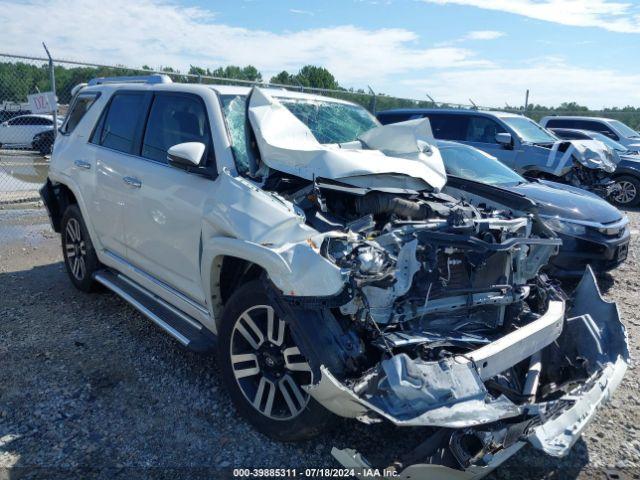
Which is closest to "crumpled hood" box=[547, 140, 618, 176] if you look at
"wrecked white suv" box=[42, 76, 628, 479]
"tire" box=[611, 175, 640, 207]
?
"tire" box=[611, 175, 640, 207]

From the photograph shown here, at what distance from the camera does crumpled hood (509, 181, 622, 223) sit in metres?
5.96

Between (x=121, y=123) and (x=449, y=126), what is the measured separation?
25.8 feet

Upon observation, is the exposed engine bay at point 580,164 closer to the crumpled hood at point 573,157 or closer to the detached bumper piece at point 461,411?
the crumpled hood at point 573,157

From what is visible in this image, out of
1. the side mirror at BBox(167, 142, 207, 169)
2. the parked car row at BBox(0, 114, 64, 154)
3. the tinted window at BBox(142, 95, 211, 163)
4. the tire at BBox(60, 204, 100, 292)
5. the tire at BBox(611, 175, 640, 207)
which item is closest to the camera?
the side mirror at BBox(167, 142, 207, 169)

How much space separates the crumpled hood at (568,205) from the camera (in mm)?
5965

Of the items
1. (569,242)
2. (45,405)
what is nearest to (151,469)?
(45,405)

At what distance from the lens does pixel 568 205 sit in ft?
20.0

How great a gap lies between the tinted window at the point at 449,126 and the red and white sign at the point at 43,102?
726 centimetres

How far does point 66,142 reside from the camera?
18.0ft

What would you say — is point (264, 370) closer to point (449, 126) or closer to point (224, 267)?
point (224, 267)

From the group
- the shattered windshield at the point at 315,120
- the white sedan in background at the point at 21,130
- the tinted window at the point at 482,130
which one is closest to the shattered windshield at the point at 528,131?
the tinted window at the point at 482,130

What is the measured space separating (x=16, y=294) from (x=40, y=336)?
1285 millimetres

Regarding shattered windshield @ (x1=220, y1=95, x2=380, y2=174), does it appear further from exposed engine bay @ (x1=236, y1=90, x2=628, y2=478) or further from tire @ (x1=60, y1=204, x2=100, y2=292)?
tire @ (x1=60, y1=204, x2=100, y2=292)

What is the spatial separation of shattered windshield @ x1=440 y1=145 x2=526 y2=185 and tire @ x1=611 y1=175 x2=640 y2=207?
22.6 feet
